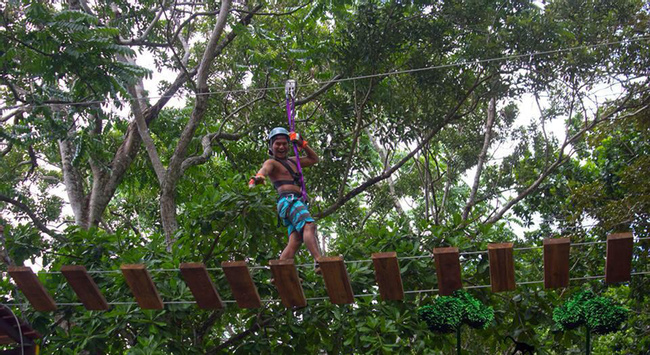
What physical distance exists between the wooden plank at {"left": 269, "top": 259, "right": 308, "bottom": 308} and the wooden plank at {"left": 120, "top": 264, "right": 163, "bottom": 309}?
2.51 feet

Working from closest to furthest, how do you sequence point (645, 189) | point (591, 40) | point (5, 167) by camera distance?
point (645, 189)
point (591, 40)
point (5, 167)

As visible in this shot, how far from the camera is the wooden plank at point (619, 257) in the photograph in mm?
3709

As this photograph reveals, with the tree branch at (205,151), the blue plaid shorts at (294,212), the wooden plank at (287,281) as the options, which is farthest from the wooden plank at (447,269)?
the tree branch at (205,151)

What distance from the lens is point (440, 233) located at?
519 centimetres

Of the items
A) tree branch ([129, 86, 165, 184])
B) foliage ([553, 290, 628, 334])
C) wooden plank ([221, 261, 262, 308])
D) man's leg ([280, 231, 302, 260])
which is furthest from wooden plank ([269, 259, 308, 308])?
tree branch ([129, 86, 165, 184])

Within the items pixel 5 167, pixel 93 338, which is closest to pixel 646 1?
pixel 93 338

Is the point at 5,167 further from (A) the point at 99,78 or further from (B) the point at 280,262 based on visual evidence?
(B) the point at 280,262

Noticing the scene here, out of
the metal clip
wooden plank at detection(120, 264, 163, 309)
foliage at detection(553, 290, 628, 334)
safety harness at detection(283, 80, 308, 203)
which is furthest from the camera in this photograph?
the metal clip

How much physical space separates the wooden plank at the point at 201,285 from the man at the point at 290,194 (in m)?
0.77

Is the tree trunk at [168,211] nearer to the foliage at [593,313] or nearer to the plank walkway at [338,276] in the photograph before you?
the plank walkway at [338,276]

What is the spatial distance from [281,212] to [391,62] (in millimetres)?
3238

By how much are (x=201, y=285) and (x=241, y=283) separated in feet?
0.79

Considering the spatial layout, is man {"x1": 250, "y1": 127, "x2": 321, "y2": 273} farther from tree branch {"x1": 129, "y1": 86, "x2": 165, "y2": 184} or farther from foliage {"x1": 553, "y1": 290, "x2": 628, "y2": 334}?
tree branch {"x1": 129, "y1": 86, "x2": 165, "y2": 184}

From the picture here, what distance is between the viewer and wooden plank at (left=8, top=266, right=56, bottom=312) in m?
4.29
